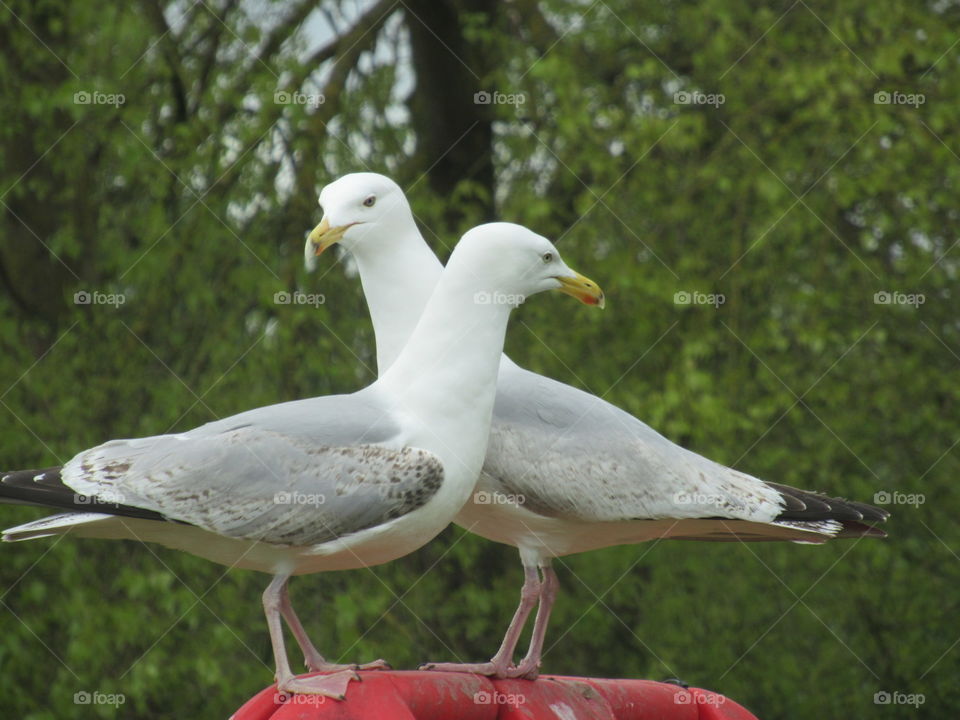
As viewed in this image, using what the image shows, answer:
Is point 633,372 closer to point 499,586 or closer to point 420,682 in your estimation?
point 499,586

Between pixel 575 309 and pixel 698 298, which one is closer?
pixel 698 298

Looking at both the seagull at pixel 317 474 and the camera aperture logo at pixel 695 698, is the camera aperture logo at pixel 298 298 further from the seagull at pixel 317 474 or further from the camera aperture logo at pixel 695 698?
the camera aperture logo at pixel 695 698

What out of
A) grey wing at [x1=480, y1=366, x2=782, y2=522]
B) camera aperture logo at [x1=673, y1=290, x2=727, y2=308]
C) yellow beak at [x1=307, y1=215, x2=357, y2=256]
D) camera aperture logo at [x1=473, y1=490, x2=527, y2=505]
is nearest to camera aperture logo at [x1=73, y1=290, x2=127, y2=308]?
camera aperture logo at [x1=673, y1=290, x2=727, y2=308]

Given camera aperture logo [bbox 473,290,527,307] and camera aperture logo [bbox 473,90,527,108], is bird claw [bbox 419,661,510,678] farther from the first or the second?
camera aperture logo [bbox 473,90,527,108]

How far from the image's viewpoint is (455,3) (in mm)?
8141

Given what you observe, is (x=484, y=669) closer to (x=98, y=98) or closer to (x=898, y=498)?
(x=898, y=498)

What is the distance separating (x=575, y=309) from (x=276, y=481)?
14.1 ft

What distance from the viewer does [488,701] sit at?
2766 millimetres

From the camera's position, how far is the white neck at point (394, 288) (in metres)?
4.14

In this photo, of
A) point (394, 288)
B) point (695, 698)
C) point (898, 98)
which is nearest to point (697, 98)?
point (898, 98)

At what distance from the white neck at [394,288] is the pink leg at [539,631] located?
30.2 inches

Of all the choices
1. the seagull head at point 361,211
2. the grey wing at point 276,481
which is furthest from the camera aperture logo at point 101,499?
the seagull head at point 361,211

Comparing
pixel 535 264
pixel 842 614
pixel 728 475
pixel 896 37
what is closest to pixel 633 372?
pixel 842 614

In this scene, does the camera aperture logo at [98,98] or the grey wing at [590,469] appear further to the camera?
the camera aperture logo at [98,98]
